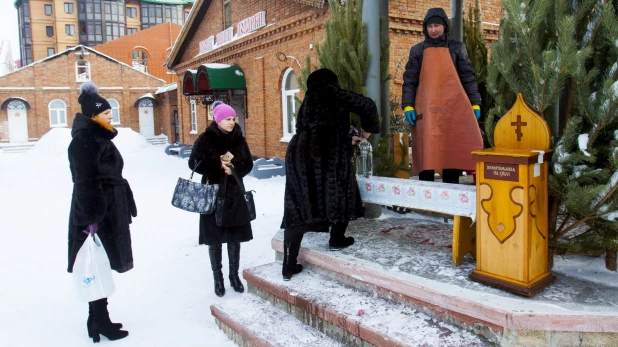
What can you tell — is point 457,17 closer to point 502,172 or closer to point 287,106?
point 502,172

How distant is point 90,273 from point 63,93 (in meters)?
32.1

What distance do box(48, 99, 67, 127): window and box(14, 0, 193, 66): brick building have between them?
74.3 feet

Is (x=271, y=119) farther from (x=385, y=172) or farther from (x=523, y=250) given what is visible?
(x=523, y=250)

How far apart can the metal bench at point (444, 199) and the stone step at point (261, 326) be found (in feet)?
3.65

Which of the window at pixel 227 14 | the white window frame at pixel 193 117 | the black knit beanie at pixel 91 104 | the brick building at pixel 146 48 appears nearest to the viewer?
the black knit beanie at pixel 91 104

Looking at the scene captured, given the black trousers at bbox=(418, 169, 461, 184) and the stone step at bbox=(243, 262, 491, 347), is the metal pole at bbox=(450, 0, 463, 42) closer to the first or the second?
the black trousers at bbox=(418, 169, 461, 184)

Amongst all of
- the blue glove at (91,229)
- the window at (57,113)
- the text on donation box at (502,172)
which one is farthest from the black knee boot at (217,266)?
the window at (57,113)

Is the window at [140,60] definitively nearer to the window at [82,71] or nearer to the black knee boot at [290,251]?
the window at [82,71]

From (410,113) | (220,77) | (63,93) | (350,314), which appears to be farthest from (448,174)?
(63,93)

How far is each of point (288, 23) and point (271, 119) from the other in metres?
2.83

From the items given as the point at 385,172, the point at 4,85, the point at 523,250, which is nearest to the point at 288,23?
the point at 385,172

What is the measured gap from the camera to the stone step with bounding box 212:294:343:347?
3.09 meters

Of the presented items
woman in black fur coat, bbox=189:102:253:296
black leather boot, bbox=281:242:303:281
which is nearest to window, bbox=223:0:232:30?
woman in black fur coat, bbox=189:102:253:296

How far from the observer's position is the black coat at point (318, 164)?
3498mm
